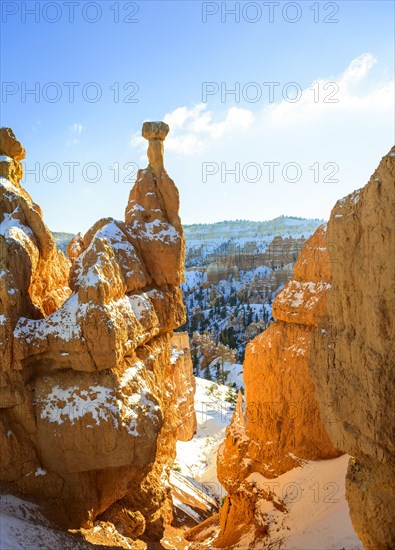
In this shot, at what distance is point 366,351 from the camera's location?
333 inches

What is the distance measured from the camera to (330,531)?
497 inches

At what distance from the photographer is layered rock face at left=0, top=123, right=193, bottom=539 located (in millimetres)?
12789

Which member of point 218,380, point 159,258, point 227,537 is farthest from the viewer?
point 218,380

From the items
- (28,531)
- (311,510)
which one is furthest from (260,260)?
(28,531)

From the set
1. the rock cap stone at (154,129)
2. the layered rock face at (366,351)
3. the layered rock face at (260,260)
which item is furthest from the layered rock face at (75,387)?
the layered rock face at (260,260)

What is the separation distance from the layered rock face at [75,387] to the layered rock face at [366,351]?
6560mm

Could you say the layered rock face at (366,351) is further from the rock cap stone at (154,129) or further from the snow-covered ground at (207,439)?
the snow-covered ground at (207,439)

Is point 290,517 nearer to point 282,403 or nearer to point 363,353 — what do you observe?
point 282,403

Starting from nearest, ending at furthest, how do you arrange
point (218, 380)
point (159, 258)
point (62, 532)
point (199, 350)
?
point (62, 532), point (159, 258), point (218, 380), point (199, 350)

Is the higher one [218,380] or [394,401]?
[394,401]

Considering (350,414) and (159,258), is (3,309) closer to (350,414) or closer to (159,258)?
(159,258)

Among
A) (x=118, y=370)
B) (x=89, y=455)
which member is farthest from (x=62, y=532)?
(x=118, y=370)

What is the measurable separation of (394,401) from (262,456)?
10573 millimetres

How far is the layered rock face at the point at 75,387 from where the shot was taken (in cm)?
1279
